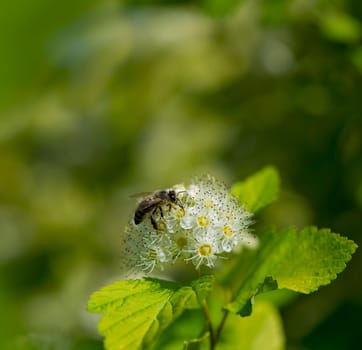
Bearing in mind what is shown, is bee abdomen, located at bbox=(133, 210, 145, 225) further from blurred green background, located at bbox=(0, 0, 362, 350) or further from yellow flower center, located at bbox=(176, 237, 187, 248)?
blurred green background, located at bbox=(0, 0, 362, 350)

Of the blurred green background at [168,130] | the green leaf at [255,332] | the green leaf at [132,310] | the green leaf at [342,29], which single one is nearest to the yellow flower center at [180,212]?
the green leaf at [132,310]

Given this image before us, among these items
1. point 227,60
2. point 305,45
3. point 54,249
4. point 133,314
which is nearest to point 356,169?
point 305,45

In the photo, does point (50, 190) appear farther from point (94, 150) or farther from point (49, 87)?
point (49, 87)

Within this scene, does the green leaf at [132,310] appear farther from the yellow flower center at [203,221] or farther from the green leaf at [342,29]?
the green leaf at [342,29]

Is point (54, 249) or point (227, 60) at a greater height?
point (227, 60)

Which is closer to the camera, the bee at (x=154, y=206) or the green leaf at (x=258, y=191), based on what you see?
the bee at (x=154, y=206)

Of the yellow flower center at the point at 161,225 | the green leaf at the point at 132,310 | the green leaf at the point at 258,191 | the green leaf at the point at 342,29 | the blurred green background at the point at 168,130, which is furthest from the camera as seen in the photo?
the blurred green background at the point at 168,130

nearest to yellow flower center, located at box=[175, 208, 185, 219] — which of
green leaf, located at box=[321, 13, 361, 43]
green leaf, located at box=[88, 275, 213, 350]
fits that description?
green leaf, located at box=[88, 275, 213, 350]
